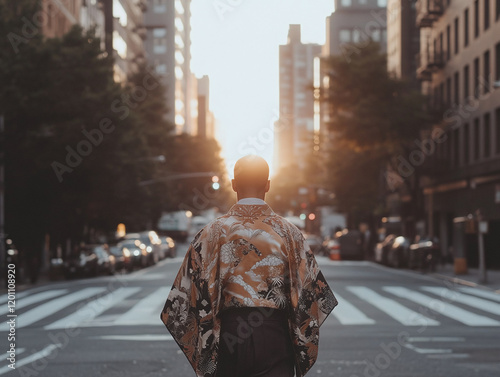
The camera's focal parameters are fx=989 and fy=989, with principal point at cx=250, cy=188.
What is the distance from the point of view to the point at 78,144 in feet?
123

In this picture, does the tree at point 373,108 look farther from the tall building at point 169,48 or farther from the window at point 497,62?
the tall building at point 169,48

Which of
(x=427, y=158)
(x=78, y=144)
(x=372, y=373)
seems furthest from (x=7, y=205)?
(x=372, y=373)

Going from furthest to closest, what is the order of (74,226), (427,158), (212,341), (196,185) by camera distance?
(196,185), (427,158), (74,226), (212,341)

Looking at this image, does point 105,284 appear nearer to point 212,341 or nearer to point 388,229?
point 212,341

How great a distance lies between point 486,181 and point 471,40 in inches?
299

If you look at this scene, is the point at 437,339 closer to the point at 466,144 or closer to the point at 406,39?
the point at 466,144

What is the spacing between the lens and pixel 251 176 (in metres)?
5.21

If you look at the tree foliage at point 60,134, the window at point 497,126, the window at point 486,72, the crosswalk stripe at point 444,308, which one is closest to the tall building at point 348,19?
the tree foliage at point 60,134

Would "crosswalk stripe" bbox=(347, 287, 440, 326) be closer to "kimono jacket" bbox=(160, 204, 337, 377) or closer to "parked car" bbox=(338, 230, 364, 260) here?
"kimono jacket" bbox=(160, 204, 337, 377)

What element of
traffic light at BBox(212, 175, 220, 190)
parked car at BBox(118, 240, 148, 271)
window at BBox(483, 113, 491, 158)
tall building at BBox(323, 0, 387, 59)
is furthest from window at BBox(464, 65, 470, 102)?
tall building at BBox(323, 0, 387, 59)

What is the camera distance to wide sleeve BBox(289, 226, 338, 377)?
196 inches

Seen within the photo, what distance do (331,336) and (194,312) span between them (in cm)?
989

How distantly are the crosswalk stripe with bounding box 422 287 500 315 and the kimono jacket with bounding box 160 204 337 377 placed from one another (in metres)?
15.0

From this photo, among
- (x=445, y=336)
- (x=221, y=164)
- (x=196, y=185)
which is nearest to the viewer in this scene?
(x=445, y=336)
